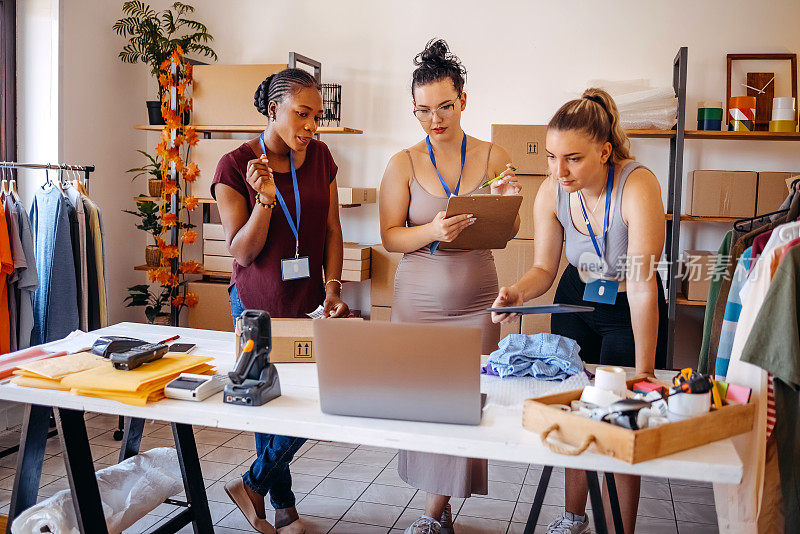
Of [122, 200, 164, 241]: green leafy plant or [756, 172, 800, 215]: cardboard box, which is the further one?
[122, 200, 164, 241]: green leafy plant

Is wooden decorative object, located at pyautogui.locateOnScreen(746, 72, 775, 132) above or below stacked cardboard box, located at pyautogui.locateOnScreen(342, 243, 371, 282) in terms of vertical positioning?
above

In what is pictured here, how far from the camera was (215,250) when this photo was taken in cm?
484

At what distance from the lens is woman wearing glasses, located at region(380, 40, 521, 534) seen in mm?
2496

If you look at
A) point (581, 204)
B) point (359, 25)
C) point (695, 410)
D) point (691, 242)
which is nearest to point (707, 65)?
point (691, 242)

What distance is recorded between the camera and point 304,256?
2604mm

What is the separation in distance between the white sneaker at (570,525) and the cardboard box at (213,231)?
303cm

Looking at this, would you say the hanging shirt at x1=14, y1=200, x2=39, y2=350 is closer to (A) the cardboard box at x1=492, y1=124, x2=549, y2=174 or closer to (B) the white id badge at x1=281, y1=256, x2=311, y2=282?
(B) the white id badge at x1=281, y1=256, x2=311, y2=282

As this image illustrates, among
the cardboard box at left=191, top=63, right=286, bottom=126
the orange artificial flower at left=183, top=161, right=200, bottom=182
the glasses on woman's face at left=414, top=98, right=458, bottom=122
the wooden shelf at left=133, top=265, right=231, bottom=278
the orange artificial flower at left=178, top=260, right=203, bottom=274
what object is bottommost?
the wooden shelf at left=133, top=265, right=231, bottom=278

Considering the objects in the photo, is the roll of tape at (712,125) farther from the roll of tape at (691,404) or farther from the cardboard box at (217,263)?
the roll of tape at (691,404)

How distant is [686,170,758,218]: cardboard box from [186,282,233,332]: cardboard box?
293cm

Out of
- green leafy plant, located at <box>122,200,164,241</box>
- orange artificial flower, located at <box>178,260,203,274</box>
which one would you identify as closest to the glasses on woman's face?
orange artificial flower, located at <box>178,260,203,274</box>

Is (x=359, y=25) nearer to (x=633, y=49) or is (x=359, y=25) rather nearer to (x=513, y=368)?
(x=633, y=49)

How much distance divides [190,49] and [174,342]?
3.40 metres

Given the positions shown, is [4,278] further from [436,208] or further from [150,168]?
[150,168]
